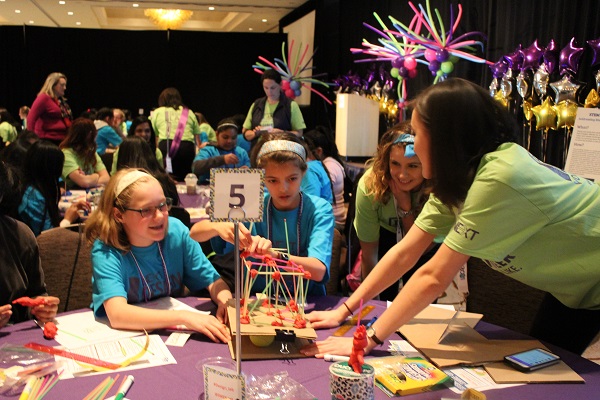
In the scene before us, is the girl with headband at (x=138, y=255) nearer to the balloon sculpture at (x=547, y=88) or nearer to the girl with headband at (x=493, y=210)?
the girl with headband at (x=493, y=210)

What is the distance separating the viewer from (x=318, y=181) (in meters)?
3.86

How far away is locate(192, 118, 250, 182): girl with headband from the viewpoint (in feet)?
17.0

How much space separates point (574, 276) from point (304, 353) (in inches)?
33.4

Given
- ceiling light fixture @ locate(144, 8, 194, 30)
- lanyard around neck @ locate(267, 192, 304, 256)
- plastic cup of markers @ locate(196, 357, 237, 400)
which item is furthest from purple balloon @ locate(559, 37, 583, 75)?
ceiling light fixture @ locate(144, 8, 194, 30)

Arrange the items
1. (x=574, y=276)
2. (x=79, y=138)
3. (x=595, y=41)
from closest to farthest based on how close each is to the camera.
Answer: (x=574, y=276), (x=595, y=41), (x=79, y=138)

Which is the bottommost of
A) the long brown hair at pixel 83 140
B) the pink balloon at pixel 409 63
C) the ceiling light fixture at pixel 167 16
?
the long brown hair at pixel 83 140

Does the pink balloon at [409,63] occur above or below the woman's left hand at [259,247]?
above

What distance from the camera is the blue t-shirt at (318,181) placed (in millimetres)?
3729

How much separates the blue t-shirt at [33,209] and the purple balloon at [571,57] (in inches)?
138

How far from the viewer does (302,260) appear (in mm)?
2090

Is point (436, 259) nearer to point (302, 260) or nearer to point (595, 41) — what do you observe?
point (302, 260)

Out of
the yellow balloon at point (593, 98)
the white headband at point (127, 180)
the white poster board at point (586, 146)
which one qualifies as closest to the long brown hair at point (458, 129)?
the white headband at point (127, 180)

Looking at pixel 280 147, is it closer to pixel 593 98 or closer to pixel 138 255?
pixel 138 255

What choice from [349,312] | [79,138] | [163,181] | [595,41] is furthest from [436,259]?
[79,138]
